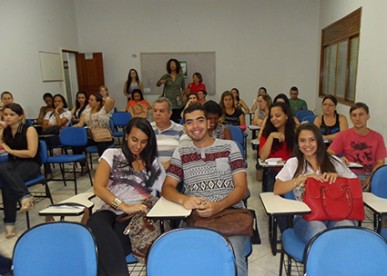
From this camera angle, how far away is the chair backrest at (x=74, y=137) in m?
4.61

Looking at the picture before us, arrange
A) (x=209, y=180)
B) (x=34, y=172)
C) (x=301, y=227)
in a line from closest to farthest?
1. (x=301, y=227)
2. (x=209, y=180)
3. (x=34, y=172)

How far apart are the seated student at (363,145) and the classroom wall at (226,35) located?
513 cm

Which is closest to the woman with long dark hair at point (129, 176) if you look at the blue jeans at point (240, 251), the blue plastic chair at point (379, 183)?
the blue jeans at point (240, 251)

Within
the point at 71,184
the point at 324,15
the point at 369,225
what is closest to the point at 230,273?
the point at 369,225

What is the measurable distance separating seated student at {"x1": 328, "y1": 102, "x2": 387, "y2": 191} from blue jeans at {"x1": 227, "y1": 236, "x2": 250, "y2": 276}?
5.29 ft

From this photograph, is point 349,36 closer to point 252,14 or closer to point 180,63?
point 252,14

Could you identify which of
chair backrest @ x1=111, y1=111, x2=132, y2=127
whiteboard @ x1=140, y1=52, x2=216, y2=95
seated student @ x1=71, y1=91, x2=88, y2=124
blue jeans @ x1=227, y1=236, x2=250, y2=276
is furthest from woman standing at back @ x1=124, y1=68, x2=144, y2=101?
blue jeans @ x1=227, y1=236, x2=250, y2=276

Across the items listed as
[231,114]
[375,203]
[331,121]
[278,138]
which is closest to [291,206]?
[375,203]

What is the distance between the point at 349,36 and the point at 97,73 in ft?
18.8

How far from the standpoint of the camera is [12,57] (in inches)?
226

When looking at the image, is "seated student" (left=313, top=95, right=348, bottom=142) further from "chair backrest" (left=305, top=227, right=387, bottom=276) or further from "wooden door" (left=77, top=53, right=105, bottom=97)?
"wooden door" (left=77, top=53, right=105, bottom=97)

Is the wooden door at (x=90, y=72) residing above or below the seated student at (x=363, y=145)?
above

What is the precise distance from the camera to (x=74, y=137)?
464cm

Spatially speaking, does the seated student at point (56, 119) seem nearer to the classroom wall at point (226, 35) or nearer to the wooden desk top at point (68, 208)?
the classroom wall at point (226, 35)
